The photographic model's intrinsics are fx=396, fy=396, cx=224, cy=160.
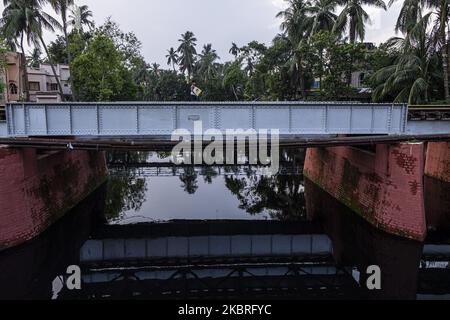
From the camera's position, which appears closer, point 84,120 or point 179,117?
point 84,120

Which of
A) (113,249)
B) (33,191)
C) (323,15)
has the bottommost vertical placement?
(113,249)

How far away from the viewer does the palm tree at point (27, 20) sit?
111 feet

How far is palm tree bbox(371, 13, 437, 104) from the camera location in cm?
2792

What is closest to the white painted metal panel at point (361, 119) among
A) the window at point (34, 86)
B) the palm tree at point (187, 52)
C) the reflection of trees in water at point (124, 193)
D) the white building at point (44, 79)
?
the reflection of trees in water at point (124, 193)

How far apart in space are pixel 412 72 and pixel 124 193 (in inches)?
922

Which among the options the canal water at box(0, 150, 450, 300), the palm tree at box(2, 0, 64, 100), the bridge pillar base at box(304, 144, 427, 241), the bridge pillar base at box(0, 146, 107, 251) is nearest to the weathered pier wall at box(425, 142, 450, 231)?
the canal water at box(0, 150, 450, 300)

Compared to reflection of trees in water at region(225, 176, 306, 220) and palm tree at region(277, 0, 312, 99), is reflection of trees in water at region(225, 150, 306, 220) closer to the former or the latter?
reflection of trees in water at region(225, 176, 306, 220)

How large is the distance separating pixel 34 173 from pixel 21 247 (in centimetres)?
341

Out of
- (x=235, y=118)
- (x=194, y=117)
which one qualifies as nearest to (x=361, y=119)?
(x=235, y=118)

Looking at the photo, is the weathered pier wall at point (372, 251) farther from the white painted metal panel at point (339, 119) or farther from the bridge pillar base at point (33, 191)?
the bridge pillar base at point (33, 191)

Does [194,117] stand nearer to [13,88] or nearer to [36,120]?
[36,120]

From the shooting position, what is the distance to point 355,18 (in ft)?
119
